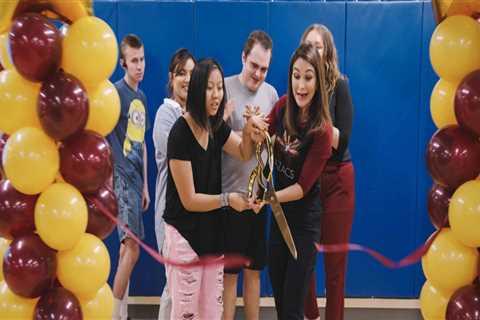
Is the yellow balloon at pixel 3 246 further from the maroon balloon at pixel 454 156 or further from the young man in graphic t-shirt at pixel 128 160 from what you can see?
the maroon balloon at pixel 454 156

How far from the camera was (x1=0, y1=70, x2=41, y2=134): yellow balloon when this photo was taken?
6.61 ft

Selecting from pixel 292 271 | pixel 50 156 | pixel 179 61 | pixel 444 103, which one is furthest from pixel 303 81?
pixel 50 156

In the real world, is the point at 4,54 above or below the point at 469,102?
above

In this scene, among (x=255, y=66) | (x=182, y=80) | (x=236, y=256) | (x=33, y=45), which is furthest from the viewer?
(x=182, y=80)

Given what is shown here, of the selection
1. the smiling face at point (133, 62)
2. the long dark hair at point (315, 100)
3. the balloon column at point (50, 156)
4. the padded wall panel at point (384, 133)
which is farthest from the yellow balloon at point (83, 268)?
the padded wall panel at point (384, 133)

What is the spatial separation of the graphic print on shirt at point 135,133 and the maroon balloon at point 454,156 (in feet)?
6.62

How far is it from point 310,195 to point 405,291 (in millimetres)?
1776

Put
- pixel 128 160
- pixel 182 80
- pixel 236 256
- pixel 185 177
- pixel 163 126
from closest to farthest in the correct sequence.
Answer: pixel 185 177, pixel 236 256, pixel 163 126, pixel 182 80, pixel 128 160

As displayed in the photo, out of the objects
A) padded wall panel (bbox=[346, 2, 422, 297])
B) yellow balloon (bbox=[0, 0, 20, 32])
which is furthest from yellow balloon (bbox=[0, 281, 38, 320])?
padded wall panel (bbox=[346, 2, 422, 297])

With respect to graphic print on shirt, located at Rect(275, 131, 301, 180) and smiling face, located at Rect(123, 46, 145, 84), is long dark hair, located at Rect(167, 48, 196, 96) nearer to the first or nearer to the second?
smiling face, located at Rect(123, 46, 145, 84)

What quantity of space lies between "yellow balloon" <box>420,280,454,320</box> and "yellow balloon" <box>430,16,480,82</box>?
0.77m

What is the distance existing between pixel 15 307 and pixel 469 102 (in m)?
1.68

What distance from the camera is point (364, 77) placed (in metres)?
4.05

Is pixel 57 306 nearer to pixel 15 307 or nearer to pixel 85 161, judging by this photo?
pixel 15 307
